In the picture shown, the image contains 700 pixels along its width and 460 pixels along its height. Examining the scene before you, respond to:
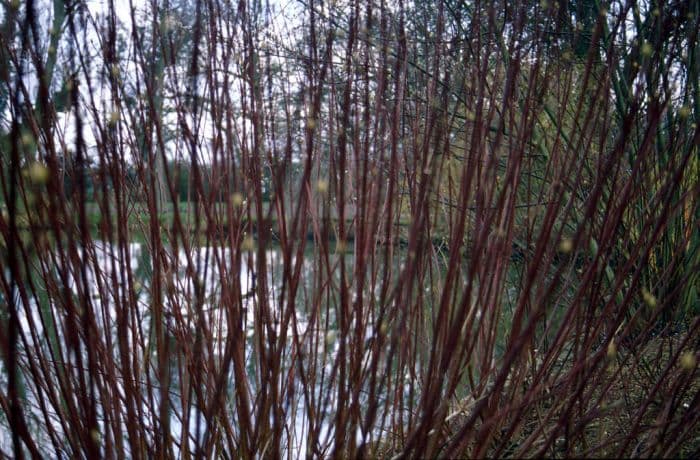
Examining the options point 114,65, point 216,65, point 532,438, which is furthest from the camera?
point 216,65

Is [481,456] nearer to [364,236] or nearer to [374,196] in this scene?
[364,236]

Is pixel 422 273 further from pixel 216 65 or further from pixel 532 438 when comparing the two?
pixel 216 65

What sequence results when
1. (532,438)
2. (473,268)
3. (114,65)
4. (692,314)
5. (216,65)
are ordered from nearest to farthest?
(473,268) → (532,438) → (114,65) → (216,65) → (692,314)

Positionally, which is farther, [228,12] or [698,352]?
[228,12]

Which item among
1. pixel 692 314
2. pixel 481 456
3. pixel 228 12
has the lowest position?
pixel 692 314

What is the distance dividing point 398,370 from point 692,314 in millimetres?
1825

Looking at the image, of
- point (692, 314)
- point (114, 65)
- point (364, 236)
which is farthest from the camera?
point (692, 314)

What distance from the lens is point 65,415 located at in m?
1.09

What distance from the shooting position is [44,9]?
1.09 metres

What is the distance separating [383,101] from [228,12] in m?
0.33

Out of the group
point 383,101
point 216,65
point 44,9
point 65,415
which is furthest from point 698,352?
point 44,9

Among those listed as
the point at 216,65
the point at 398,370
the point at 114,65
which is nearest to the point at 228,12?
the point at 216,65

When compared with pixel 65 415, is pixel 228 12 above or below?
above

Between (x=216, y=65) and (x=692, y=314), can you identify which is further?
(x=692, y=314)
